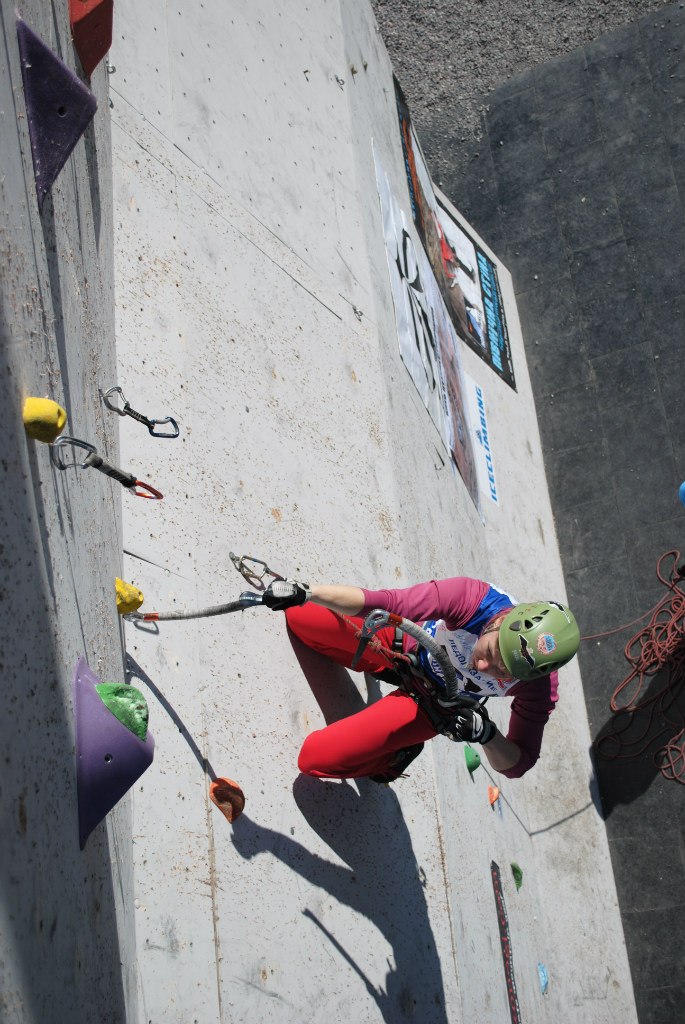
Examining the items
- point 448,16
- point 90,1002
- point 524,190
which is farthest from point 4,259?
point 448,16

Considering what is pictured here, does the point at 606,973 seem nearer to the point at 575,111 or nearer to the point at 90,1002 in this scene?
the point at 90,1002

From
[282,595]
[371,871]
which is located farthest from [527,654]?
[371,871]

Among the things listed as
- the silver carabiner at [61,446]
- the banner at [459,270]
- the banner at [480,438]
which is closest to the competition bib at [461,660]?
the silver carabiner at [61,446]

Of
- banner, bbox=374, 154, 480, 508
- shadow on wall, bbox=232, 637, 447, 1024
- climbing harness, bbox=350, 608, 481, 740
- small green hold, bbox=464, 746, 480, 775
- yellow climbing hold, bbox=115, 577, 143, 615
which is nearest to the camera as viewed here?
yellow climbing hold, bbox=115, 577, 143, 615

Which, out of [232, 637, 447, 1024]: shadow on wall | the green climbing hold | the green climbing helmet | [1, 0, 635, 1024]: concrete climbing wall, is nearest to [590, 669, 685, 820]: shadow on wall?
[1, 0, 635, 1024]: concrete climbing wall

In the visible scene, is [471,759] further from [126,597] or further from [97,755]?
[97,755]

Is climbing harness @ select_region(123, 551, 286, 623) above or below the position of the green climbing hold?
above

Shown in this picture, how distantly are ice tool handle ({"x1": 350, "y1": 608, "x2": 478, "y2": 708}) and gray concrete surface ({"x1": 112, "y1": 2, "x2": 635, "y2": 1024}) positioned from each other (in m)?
0.50

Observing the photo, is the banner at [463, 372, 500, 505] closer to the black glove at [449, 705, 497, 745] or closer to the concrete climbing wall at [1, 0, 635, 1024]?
the concrete climbing wall at [1, 0, 635, 1024]

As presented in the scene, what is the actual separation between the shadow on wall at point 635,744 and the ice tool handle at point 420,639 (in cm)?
272

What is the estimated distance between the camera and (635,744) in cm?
541

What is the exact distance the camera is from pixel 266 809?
3.05 m

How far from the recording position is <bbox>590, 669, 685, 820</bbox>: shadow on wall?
5316 mm

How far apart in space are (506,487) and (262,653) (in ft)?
10.0
